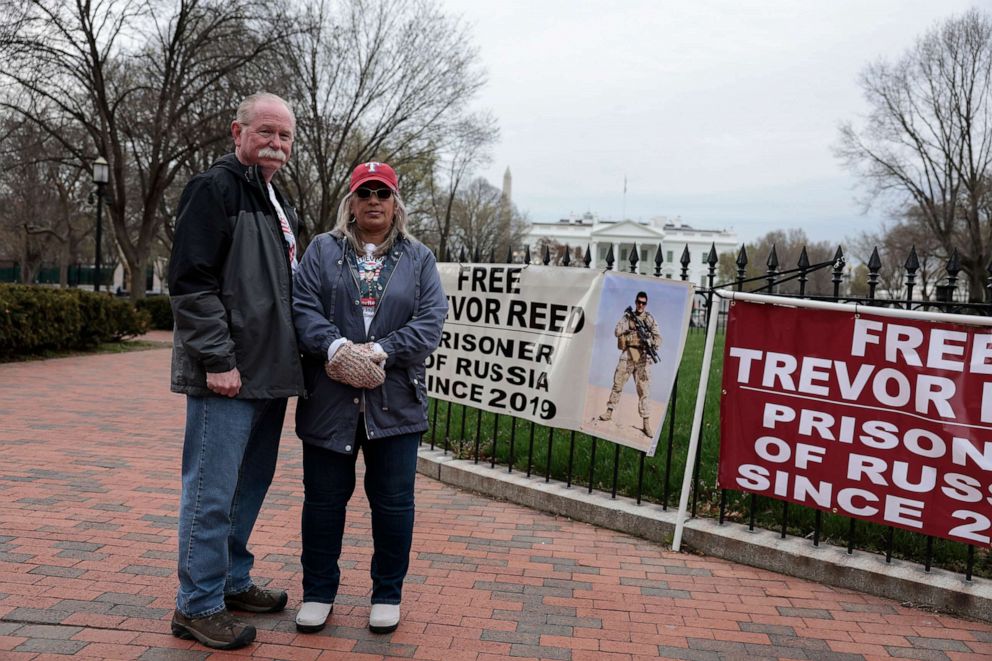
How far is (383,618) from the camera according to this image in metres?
2.98

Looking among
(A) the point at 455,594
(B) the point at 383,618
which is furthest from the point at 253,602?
(A) the point at 455,594

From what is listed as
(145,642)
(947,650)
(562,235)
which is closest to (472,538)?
(145,642)

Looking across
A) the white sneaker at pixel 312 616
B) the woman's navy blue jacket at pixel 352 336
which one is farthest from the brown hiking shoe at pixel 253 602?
the woman's navy blue jacket at pixel 352 336

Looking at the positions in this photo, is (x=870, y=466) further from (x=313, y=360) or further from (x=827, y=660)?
(x=313, y=360)

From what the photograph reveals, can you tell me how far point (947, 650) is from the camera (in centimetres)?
303

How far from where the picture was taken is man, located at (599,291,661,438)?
435 centimetres

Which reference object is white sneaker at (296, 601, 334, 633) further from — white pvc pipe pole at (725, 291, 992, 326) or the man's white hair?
white pvc pipe pole at (725, 291, 992, 326)

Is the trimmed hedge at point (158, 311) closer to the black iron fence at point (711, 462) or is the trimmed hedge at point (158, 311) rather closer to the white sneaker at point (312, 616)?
the black iron fence at point (711, 462)

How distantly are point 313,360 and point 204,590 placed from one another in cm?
93

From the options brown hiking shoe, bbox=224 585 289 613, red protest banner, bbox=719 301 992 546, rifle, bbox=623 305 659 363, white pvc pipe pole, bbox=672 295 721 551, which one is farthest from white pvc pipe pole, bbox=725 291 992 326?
brown hiking shoe, bbox=224 585 289 613

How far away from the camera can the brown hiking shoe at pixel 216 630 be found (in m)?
2.76

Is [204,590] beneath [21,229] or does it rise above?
beneath

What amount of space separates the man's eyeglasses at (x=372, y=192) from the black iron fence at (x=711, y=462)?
2.00 meters

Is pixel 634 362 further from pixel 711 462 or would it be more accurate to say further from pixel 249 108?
pixel 249 108
